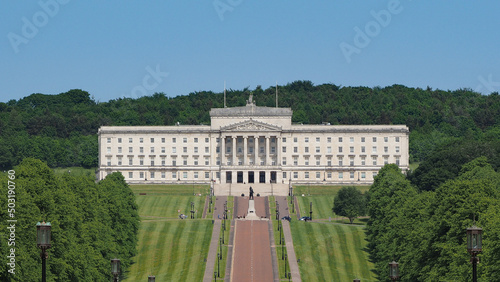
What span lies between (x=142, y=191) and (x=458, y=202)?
9518cm

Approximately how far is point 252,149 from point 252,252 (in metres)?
73.6

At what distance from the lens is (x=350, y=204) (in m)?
146

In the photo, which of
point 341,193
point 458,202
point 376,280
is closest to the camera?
point 458,202

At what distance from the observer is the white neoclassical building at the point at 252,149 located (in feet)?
629

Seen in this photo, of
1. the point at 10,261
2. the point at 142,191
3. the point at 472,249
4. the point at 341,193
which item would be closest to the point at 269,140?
the point at 142,191

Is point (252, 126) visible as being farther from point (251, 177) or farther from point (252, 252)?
point (252, 252)

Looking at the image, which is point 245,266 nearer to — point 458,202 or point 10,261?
point 458,202

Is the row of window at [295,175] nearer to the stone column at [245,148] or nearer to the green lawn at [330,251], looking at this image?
the stone column at [245,148]

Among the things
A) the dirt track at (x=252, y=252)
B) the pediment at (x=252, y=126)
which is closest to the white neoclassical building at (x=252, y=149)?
the pediment at (x=252, y=126)

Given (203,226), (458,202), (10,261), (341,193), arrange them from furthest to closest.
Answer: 1. (341,193)
2. (203,226)
3. (458,202)
4. (10,261)

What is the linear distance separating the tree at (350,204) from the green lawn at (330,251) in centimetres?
825

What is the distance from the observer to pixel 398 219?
4291 inches

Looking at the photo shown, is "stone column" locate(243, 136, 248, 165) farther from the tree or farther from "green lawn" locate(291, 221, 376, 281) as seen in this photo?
"green lawn" locate(291, 221, 376, 281)

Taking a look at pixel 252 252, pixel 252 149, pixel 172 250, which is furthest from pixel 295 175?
pixel 172 250
